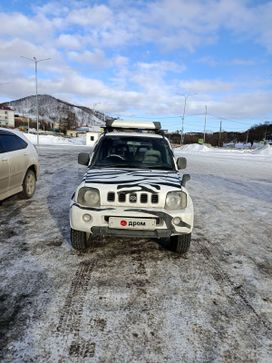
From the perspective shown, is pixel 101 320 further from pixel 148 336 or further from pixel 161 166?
pixel 161 166

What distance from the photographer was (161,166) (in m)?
5.34

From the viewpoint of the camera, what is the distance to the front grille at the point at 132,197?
13.8 feet

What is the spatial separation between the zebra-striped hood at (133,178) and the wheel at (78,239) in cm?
70

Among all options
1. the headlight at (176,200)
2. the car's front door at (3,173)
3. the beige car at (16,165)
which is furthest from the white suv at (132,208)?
the beige car at (16,165)

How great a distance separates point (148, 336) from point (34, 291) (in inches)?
53.7

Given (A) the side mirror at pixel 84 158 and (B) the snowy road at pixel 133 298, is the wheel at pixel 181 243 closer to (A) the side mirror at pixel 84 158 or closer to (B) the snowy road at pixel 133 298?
(B) the snowy road at pixel 133 298

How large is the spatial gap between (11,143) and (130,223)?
411 centimetres

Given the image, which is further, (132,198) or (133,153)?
(133,153)

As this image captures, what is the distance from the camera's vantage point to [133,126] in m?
7.54

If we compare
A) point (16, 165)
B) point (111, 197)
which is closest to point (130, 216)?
point (111, 197)

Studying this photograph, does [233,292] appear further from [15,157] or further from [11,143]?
[11,143]

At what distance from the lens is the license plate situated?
161 inches

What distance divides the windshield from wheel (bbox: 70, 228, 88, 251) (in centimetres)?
135

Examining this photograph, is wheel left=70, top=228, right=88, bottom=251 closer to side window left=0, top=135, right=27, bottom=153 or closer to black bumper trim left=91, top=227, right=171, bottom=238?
black bumper trim left=91, top=227, right=171, bottom=238
